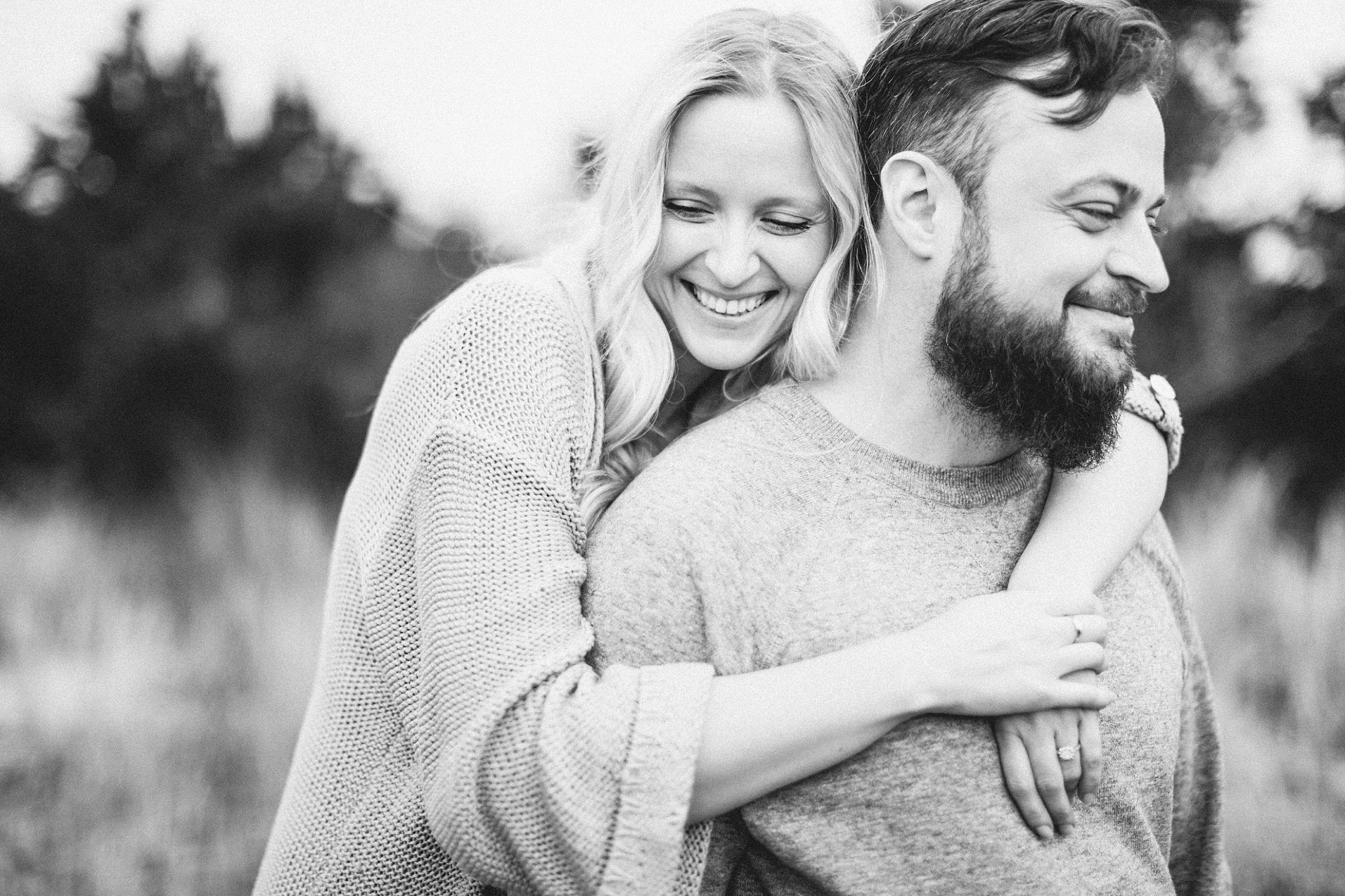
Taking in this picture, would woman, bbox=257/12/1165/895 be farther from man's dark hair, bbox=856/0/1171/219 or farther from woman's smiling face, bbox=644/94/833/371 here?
man's dark hair, bbox=856/0/1171/219

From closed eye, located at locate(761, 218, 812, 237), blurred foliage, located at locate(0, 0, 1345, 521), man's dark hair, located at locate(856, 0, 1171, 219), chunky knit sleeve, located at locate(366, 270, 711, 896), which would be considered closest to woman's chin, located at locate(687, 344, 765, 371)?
closed eye, located at locate(761, 218, 812, 237)

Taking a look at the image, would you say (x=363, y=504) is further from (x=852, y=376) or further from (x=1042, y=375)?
(x=1042, y=375)

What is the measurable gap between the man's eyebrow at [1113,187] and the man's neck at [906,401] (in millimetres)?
300

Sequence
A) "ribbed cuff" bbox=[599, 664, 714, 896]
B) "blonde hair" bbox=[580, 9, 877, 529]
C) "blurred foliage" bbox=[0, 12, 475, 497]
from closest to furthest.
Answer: "ribbed cuff" bbox=[599, 664, 714, 896] → "blonde hair" bbox=[580, 9, 877, 529] → "blurred foliage" bbox=[0, 12, 475, 497]

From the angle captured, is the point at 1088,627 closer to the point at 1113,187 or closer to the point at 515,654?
the point at 1113,187

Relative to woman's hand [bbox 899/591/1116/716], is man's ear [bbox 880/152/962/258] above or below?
above

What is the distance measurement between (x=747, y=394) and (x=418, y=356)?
2.26ft

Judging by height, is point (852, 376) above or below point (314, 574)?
above

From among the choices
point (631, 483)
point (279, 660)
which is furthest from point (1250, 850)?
point (279, 660)

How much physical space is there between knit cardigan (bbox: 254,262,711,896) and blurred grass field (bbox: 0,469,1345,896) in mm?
2347

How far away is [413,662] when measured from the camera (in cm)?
183

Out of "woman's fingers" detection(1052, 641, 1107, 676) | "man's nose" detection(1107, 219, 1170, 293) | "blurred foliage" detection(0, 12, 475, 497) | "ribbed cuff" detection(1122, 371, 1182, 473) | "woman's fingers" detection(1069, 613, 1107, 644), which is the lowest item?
"blurred foliage" detection(0, 12, 475, 497)

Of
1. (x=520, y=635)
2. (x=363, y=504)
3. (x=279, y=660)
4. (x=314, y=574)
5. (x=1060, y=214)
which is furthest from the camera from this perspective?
(x=314, y=574)

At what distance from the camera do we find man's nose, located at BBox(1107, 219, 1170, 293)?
181 cm
